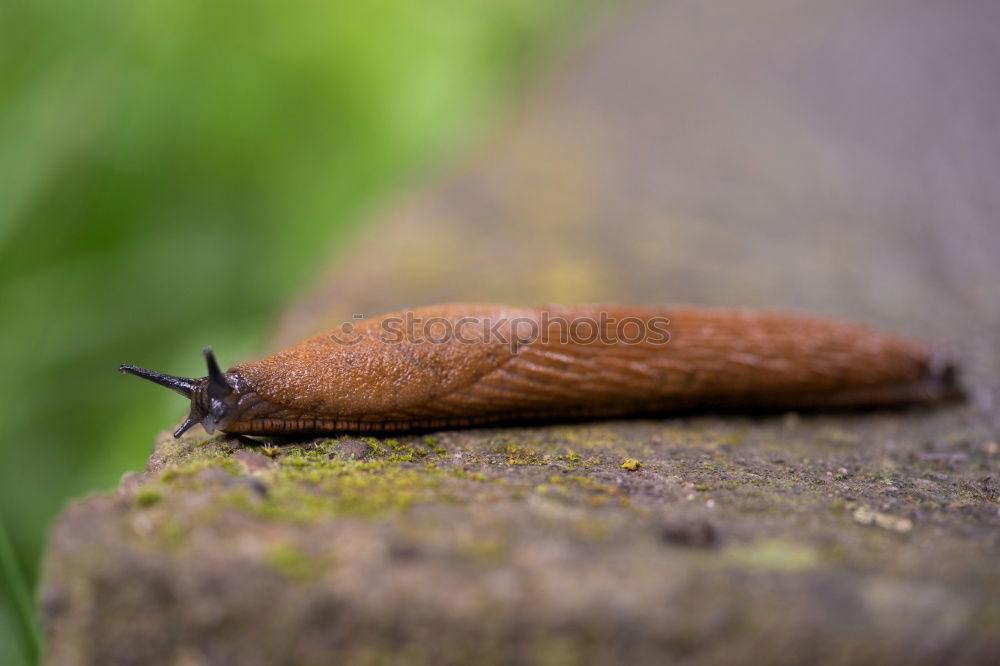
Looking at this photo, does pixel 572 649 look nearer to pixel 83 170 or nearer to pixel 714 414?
pixel 714 414

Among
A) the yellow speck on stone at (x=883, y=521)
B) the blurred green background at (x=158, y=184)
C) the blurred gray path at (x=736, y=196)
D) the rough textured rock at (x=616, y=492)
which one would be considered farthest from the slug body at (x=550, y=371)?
the yellow speck on stone at (x=883, y=521)

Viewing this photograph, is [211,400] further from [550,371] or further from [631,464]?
[631,464]

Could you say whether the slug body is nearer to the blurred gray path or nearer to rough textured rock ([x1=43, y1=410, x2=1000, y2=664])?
rough textured rock ([x1=43, y1=410, x2=1000, y2=664])

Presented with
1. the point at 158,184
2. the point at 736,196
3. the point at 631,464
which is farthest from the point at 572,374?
the point at 158,184

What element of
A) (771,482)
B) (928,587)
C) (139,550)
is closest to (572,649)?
(928,587)

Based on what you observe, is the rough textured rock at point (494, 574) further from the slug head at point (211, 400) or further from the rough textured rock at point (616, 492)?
the slug head at point (211, 400)
